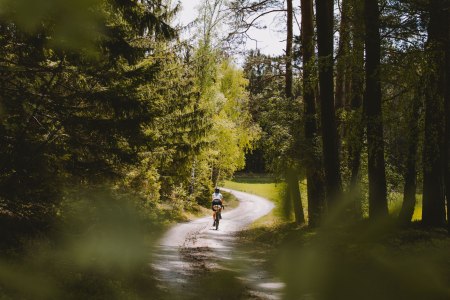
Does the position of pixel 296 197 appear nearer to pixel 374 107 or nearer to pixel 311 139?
pixel 311 139

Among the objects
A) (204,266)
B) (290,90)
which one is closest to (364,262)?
(204,266)

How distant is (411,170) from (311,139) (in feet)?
11.5

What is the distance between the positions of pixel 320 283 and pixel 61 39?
7.36m

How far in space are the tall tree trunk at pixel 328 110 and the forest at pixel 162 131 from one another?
0.04 metres

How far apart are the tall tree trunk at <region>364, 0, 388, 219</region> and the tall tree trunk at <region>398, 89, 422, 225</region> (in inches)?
30.7

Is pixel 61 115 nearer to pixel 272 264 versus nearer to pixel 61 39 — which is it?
pixel 61 39

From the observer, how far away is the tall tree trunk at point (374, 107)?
1079cm

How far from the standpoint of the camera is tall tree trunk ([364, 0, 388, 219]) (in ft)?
35.4

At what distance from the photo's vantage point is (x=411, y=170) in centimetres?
1330

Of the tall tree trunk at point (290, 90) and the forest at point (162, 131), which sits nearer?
the forest at point (162, 131)

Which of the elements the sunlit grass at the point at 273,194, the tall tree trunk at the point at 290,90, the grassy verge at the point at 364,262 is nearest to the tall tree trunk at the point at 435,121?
the grassy verge at the point at 364,262

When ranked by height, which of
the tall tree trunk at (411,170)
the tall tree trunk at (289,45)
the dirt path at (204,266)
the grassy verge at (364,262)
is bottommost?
the dirt path at (204,266)

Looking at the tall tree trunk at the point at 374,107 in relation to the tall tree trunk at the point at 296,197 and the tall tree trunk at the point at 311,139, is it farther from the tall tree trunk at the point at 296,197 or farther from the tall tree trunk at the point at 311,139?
the tall tree trunk at the point at 296,197

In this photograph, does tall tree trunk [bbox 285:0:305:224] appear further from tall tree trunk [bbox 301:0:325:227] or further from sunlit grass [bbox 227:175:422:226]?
tall tree trunk [bbox 301:0:325:227]
